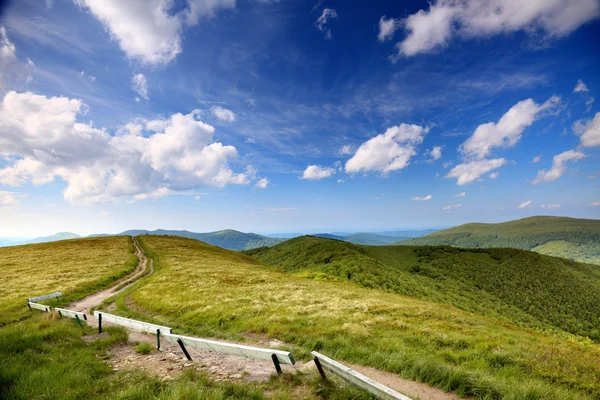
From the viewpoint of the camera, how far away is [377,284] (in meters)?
60.5

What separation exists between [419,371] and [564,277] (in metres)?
144

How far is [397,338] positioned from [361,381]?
7.38m

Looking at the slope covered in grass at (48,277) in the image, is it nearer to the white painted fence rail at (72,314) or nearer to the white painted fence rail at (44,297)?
the white painted fence rail at (44,297)

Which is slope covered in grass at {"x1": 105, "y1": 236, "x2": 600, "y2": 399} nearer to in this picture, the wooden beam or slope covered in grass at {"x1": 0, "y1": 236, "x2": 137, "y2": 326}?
the wooden beam

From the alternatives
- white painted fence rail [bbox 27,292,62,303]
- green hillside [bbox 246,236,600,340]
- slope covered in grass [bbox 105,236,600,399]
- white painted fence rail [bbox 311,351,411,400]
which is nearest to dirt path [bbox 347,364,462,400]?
slope covered in grass [bbox 105,236,600,399]

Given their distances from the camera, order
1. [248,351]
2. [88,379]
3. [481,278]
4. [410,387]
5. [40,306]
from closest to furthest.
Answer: [88,379], [248,351], [410,387], [40,306], [481,278]

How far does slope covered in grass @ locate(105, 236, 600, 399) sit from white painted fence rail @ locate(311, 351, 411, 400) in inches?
124

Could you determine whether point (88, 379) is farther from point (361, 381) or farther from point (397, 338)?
point (397, 338)

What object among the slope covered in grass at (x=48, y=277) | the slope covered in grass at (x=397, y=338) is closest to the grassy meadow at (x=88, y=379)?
the slope covered in grass at (x=397, y=338)

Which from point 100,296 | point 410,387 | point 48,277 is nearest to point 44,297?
point 100,296

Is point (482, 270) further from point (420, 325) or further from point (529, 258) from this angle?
point (420, 325)

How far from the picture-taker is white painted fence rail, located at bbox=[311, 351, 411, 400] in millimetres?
5676

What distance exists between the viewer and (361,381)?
6.24 metres

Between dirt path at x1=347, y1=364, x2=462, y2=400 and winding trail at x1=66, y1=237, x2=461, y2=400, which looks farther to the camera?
winding trail at x1=66, y1=237, x2=461, y2=400
